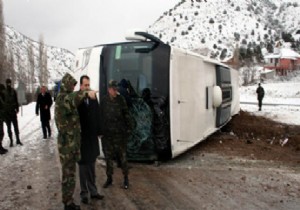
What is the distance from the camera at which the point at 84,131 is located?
6059 mm

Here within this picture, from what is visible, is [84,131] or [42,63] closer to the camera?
[84,131]

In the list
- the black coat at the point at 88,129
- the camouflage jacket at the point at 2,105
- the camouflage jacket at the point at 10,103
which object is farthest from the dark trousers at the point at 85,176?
the camouflage jacket at the point at 10,103

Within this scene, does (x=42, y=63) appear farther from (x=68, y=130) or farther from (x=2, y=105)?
(x=68, y=130)

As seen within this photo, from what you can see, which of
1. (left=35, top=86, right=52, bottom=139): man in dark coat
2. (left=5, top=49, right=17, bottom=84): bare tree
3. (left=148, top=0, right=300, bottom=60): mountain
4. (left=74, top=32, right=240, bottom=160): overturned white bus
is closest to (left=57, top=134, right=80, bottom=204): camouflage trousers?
(left=74, top=32, right=240, bottom=160): overturned white bus

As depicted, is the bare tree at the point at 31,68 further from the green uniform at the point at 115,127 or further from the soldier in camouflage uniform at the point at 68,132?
the soldier in camouflage uniform at the point at 68,132

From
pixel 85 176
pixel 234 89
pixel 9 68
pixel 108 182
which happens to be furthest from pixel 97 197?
pixel 9 68

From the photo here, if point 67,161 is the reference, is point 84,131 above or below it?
above

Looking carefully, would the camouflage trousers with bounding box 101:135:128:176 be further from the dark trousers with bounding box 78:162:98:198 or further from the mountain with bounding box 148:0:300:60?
the mountain with bounding box 148:0:300:60

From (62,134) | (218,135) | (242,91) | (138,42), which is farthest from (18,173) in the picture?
(242,91)

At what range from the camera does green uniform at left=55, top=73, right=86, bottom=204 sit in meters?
5.71

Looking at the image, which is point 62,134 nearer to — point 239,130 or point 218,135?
point 218,135

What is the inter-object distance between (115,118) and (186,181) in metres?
1.89

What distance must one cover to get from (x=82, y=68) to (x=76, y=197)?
12.7 feet

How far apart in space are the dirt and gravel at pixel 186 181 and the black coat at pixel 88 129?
0.77 m
